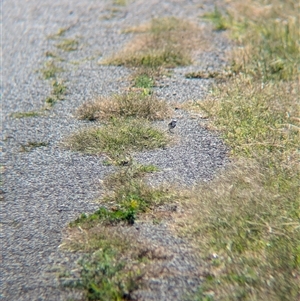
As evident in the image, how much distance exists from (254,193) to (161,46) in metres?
4.04

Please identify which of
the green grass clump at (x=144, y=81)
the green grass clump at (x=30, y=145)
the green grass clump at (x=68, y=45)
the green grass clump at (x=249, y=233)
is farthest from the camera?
the green grass clump at (x=68, y=45)

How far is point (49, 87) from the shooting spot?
7.54 m

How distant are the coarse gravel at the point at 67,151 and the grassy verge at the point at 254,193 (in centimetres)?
18

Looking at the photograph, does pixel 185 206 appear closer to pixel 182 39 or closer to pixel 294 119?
pixel 294 119

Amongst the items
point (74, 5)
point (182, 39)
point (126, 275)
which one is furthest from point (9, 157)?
point (74, 5)

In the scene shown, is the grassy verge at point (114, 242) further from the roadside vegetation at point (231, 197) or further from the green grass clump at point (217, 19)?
the green grass clump at point (217, 19)

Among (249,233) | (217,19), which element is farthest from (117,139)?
(217,19)

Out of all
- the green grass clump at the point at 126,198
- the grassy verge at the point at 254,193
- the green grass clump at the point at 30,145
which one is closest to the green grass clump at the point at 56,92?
the green grass clump at the point at 30,145

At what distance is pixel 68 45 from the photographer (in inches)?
350

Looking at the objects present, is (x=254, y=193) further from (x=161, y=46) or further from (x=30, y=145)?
(x=161, y=46)

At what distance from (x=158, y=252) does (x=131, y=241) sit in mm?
206

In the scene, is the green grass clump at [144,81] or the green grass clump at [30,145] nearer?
the green grass clump at [30,145]

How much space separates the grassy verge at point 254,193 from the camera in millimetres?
3924

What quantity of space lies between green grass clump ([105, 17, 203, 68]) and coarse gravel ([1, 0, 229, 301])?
175 millimetres
